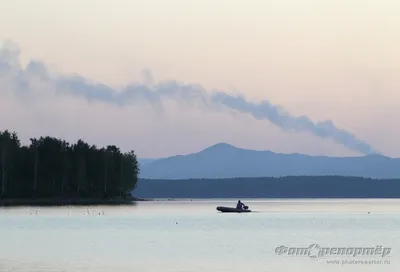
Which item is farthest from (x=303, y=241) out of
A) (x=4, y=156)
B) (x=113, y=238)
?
(x=4, y=156)

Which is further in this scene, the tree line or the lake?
the tree line

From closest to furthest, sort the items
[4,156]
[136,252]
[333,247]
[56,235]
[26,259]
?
[26,259]
[136,252]
[333,247]
[56,235]
[4,156]

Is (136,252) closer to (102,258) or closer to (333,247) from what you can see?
(102,258)

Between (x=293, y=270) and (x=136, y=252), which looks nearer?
(x=293, y=270)

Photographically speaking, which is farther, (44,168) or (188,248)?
(44,168)

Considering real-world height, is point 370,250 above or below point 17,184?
below

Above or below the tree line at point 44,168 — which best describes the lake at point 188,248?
below

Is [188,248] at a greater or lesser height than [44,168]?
lesser

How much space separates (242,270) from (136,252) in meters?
14.3

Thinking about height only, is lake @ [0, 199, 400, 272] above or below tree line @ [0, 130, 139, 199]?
below

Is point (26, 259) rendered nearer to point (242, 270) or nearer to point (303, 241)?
point (242, 270)

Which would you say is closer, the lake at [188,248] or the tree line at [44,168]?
the lake at [188,248]

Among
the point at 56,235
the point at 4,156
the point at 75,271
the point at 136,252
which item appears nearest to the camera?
the point at 75,271

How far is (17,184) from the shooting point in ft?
604
